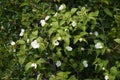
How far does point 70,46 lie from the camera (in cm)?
310

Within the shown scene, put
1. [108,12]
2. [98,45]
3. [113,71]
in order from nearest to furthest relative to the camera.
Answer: [113,71] < [98,45] < [108,12]

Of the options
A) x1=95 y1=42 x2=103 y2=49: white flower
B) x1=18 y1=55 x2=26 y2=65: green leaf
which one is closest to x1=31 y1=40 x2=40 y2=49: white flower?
x1=18 y1=55 x2=26 y2=65: green leaf

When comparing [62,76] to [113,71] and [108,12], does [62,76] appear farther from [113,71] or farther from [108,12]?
[108,12]

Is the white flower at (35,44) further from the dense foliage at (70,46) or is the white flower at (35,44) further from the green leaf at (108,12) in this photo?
the green leaf at (108,12)

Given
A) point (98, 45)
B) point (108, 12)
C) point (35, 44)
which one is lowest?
point (98, 45)

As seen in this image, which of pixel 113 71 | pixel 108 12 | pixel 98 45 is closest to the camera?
pixel 113 71

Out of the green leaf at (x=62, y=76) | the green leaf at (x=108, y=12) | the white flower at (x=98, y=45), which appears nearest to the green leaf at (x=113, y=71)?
the white flower at (x=98, y=45)

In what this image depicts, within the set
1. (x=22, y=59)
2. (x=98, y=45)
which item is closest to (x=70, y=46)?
(x=98, y=45)

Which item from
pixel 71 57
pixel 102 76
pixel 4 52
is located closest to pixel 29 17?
pixel 4 52

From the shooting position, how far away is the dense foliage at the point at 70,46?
2986mm

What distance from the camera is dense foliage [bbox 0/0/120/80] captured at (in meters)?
2.99

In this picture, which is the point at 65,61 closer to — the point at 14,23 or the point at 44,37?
the point at 44,37

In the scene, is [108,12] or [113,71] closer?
[113,71]

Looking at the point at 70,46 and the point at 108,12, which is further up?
the point at 108,12
